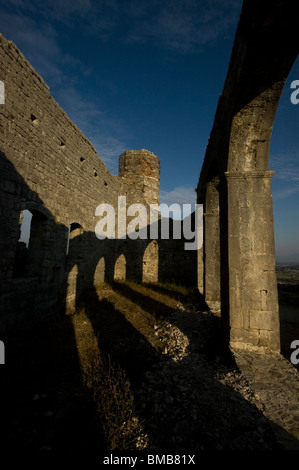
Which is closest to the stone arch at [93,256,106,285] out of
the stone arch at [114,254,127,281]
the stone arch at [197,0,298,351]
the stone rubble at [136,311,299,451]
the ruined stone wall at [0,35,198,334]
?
the ruined stone wall at [0,35,198,334]

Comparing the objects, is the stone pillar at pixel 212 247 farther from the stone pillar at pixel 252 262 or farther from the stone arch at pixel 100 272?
the stone arch at pixel 100 272

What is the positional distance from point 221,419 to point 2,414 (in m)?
2.43

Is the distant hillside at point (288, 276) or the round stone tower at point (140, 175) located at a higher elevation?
the round stone tower at point (140, 175)

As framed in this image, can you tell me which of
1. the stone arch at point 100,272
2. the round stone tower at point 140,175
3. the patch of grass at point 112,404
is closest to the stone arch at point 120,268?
the stone arch at point 100,272

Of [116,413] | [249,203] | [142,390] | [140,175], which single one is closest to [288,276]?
[140,175]

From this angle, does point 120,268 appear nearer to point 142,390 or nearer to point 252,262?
point 252,262

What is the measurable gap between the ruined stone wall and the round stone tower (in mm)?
2340

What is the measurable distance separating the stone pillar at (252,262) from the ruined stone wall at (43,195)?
431 centimetres

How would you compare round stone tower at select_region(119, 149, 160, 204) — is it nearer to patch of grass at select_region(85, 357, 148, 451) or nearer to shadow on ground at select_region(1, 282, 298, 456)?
shadow on ground at select_region(1, 282, 298, 456)

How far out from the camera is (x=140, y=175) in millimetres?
11820

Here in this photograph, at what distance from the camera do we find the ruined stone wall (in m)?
4.21

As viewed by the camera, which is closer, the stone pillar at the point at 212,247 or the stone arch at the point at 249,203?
the stone arch at the point at 249,203

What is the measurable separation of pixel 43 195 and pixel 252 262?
16.3ft

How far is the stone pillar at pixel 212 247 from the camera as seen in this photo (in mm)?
6914
